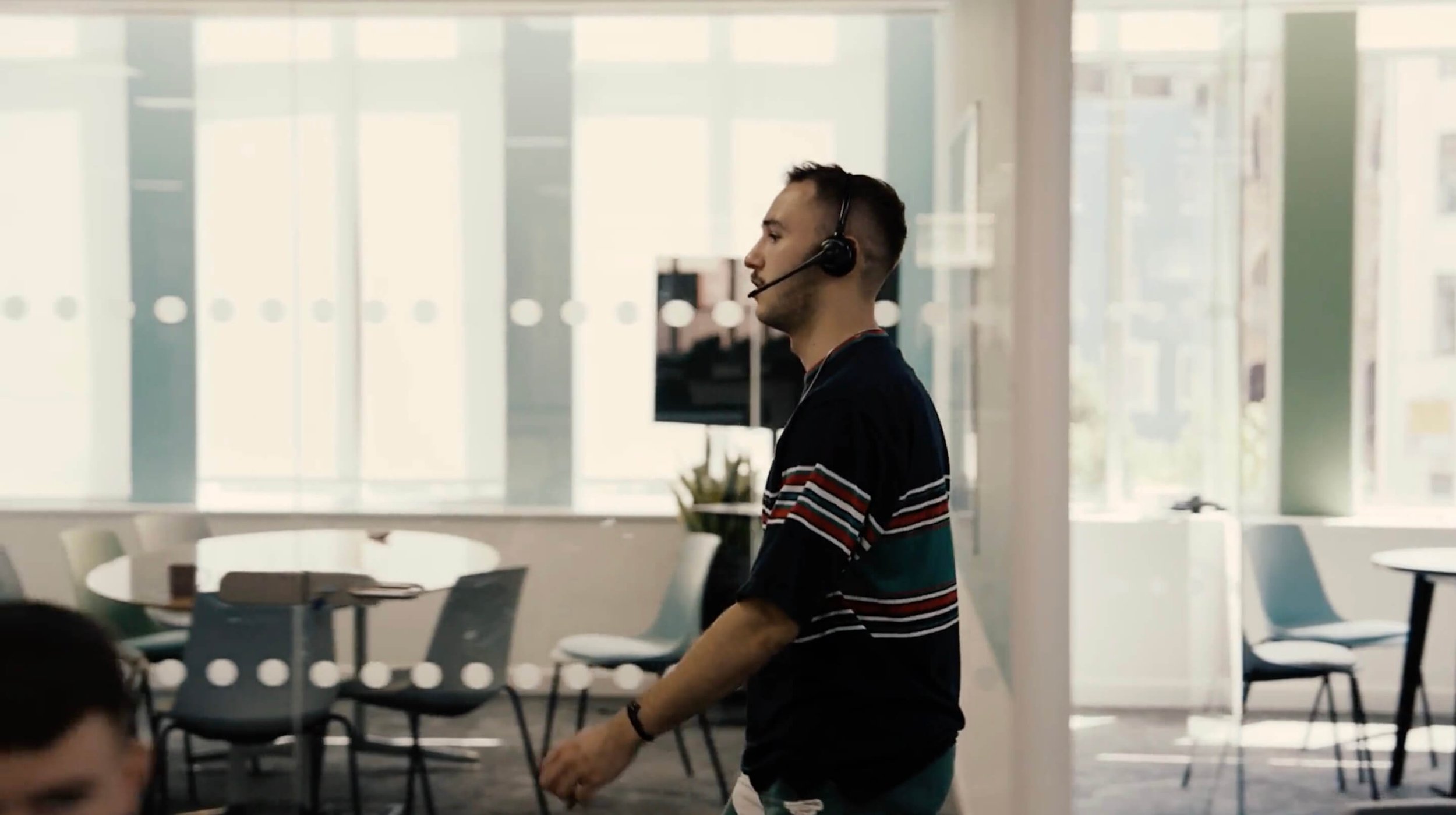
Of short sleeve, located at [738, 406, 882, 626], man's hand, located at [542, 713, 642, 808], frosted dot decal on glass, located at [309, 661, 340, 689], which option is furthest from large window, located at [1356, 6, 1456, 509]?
frosted dot decal on glass, located at [309, 661, 340, 689]

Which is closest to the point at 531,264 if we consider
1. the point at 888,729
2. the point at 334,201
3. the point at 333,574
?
the point at 334,201

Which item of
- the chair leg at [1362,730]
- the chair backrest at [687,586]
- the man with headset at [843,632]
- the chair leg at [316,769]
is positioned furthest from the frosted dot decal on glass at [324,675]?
the chair leg at [1362,730]

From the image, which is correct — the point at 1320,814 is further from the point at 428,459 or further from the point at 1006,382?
the point at 428,459

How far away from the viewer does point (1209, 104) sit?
3553mm

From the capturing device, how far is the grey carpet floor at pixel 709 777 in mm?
3471

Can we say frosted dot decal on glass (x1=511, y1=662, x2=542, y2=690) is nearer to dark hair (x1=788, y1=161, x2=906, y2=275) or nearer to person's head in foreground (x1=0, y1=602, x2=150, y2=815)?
dark hair (x1=788, y1=161, x2=906, y2=275)

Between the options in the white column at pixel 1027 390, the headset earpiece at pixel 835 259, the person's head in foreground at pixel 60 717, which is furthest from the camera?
the white column at pixel 1027 390

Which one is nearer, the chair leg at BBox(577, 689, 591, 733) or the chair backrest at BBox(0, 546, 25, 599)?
the chair leg at BBox(577, 689, 591, 733)

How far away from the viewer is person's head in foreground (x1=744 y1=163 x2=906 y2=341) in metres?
2.01

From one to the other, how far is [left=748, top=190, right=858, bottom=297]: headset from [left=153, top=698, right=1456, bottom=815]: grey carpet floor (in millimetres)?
1839

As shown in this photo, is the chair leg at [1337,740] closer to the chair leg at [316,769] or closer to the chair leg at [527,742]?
the chair leg at [527,742]

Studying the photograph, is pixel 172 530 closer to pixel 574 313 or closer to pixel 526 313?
pixel 526 313

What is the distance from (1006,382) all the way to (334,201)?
1.82 metres

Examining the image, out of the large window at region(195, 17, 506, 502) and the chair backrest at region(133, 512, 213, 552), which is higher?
the large window at region(195, 17, 506, 502)
